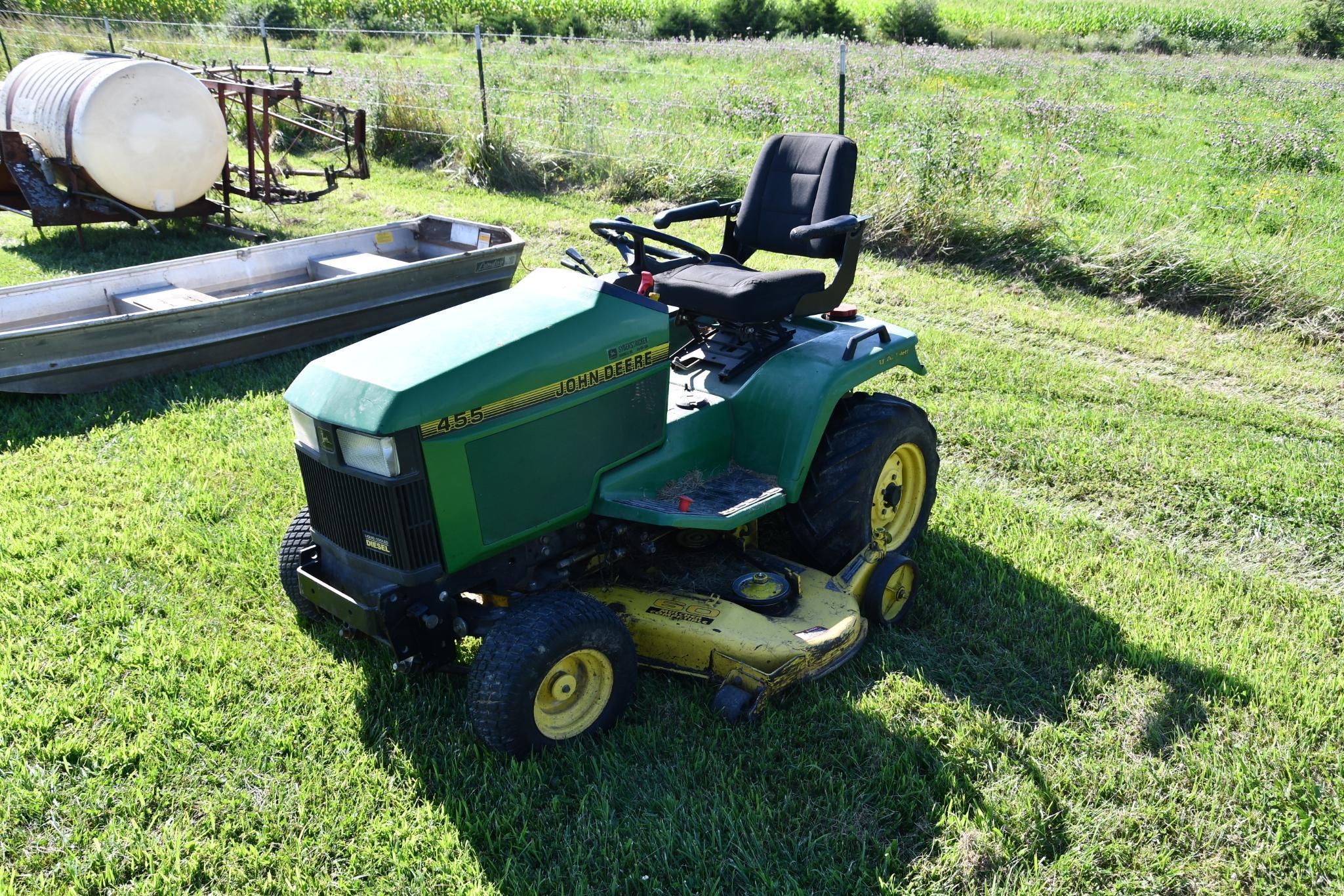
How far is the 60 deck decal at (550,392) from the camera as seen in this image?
3.05 metres

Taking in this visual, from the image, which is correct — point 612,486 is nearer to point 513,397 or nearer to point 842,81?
point 513,397

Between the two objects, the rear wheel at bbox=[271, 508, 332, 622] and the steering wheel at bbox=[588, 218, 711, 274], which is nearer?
the rear wheel at bbox=[271, 508, 332, 622]

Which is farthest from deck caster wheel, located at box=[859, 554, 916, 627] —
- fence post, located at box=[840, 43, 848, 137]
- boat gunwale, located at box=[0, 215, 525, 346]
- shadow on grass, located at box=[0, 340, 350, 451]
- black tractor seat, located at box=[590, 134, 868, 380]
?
fence post, located at box=[840, 43, 848, 137]

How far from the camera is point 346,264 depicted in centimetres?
795

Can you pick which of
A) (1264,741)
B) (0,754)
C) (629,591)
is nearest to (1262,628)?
(1264,741)

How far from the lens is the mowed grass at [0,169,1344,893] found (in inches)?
112

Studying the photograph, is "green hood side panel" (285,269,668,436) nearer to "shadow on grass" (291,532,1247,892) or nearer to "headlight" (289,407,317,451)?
"headlight" (289,407,317,451)

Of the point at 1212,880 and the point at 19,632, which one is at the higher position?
the point at 19,632

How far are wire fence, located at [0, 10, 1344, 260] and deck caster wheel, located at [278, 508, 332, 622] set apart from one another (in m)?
6.84

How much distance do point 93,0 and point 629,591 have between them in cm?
2821

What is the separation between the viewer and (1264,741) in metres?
3.28

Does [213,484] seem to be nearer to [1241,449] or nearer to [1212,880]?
[1212,880]

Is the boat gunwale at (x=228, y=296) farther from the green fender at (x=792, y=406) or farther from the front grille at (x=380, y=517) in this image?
the green fender at (x=792, y=406)

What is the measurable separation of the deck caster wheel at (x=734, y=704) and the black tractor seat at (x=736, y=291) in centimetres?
141
